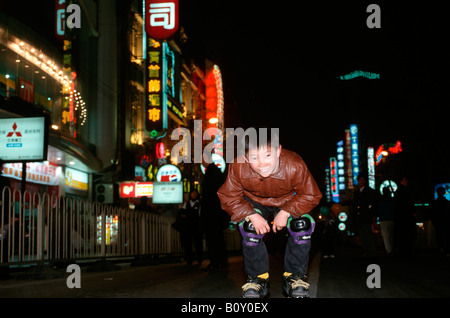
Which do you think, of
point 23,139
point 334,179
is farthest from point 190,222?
point 334,179

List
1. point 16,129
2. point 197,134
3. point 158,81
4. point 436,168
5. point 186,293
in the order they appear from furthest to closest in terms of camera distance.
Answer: point 197,134
point 436,168
point 158,81
point 16,129
point 186,293

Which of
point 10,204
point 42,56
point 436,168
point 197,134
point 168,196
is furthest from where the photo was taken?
point 197,134

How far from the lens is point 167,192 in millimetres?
25641

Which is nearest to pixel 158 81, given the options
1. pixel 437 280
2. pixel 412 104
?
pixel 412 104

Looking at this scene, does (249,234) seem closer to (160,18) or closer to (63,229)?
(63,229)

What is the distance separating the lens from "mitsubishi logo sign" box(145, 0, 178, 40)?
27.2m

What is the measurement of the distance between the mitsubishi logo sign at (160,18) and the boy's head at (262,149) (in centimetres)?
2378

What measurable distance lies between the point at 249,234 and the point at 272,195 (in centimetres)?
40

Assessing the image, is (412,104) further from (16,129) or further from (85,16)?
(16,129)

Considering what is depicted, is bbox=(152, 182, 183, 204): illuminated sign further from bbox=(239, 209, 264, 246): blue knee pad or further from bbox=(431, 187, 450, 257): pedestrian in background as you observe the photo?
bbox=(239, 209, 264, 246): blue knee pad

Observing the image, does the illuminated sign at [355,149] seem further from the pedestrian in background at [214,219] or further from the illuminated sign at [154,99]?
the pedestrian in background at [214,219]

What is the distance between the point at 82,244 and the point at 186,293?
5980mm

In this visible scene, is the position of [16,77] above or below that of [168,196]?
above
